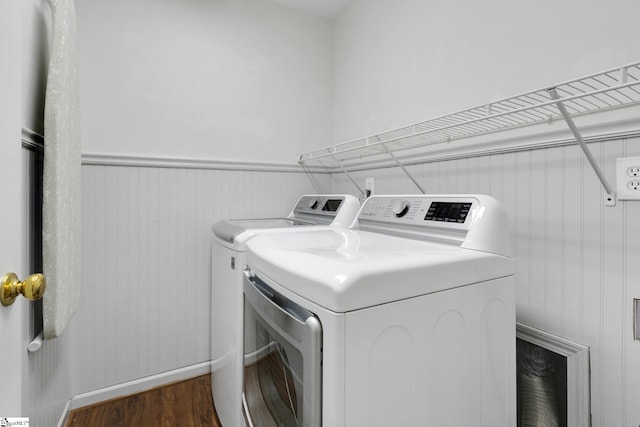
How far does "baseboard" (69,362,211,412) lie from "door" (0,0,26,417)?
4.33 ft

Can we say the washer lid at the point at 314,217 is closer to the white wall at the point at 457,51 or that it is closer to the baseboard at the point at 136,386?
the white wall at the point at 457,51

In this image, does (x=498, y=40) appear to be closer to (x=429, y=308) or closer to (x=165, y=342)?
(x=429, y=308)

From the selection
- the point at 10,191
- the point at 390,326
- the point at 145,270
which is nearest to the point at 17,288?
the point at 10,191

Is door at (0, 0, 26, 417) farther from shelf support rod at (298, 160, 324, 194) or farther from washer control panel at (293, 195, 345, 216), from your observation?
shelf support rod at (298, 160, 324, 194)

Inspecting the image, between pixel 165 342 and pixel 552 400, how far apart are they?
1.90 m

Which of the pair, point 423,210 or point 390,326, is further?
point 423,210

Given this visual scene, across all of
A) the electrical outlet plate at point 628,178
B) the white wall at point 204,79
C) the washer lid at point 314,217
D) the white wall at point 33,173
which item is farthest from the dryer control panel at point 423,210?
the white wall at point 33,173

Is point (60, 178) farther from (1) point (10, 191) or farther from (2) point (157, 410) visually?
(2) point (157, 410)

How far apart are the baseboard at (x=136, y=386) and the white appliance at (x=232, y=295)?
0.36 meters

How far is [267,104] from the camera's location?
2.14 meters

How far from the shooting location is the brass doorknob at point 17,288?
0.55 m

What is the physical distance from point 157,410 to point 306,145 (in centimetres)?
185

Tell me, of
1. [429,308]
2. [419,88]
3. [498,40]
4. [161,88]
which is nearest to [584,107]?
[498,40]

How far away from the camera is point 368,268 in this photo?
66cm
